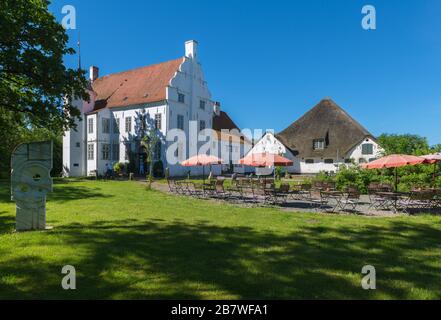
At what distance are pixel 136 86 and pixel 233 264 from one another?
36.4 m

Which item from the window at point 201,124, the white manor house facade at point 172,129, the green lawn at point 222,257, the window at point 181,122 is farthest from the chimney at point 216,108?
the green lawn at point 222,257

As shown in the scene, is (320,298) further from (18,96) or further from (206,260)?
(18,96)

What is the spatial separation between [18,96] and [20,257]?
11.6 metres

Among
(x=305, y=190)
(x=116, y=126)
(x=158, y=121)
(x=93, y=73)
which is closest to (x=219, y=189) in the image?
(x=305, y=190)

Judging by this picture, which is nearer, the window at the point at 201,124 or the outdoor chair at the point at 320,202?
the outdoor chair at the point at 320,202

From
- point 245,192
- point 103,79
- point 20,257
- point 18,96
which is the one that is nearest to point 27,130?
point 103,79

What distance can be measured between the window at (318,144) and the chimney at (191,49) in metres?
18.2

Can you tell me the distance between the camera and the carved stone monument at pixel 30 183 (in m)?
8.35

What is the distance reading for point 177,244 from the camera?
7.02 meters

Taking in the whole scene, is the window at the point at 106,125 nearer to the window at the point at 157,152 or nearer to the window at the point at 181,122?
the window at the point at 157,152

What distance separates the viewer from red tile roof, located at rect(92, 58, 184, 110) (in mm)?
35938

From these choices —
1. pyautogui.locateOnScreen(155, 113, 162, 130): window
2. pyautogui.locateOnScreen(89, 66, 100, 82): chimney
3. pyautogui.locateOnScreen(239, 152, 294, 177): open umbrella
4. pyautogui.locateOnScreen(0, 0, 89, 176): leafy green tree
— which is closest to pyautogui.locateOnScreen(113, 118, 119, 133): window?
pyautogui.locateOnScreen(155, 113, 162, 130): window

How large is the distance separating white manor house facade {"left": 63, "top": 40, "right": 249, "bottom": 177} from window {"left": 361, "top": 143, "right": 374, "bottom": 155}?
17.1 metres

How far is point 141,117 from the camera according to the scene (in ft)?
118
